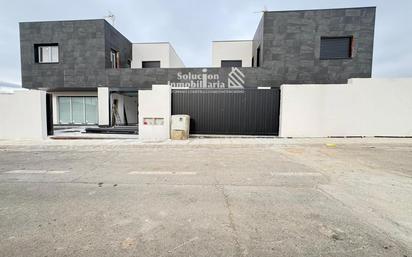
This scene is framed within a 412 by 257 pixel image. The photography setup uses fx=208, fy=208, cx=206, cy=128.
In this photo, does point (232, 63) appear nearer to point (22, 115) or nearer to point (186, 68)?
point (186, 68)

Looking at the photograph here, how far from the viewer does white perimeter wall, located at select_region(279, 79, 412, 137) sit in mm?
10703

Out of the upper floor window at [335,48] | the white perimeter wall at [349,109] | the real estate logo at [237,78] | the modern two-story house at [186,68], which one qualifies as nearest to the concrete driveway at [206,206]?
the white perimeter wall at [349,109]

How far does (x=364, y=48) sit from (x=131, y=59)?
20.5 m

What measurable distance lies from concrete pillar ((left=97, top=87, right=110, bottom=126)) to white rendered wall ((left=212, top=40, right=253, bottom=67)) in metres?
10.7

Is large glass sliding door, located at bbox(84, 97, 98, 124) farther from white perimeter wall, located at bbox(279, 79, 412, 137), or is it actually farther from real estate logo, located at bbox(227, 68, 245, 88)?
white perimeter wall, located at bbox(279, 79, 412, 137)

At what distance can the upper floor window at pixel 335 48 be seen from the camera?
15.4m

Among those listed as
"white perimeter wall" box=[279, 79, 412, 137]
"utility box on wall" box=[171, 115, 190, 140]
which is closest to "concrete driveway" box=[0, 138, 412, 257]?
"utility box on wall" box=[171, 115, 190, 140]

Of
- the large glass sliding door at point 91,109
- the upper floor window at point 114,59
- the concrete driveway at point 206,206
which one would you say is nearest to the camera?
the concrete driveway at point 206,206

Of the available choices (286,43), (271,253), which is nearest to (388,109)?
(286,43)

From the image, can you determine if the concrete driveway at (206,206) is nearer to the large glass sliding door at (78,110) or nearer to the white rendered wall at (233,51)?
the large glass sliding door at (78,110)

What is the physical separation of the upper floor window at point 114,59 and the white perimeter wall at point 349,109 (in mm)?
14591

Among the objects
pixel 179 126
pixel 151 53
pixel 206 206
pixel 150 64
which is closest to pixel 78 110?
pixel 150 64

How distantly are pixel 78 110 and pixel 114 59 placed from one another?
18.1ft

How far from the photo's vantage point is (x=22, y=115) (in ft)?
35.0
